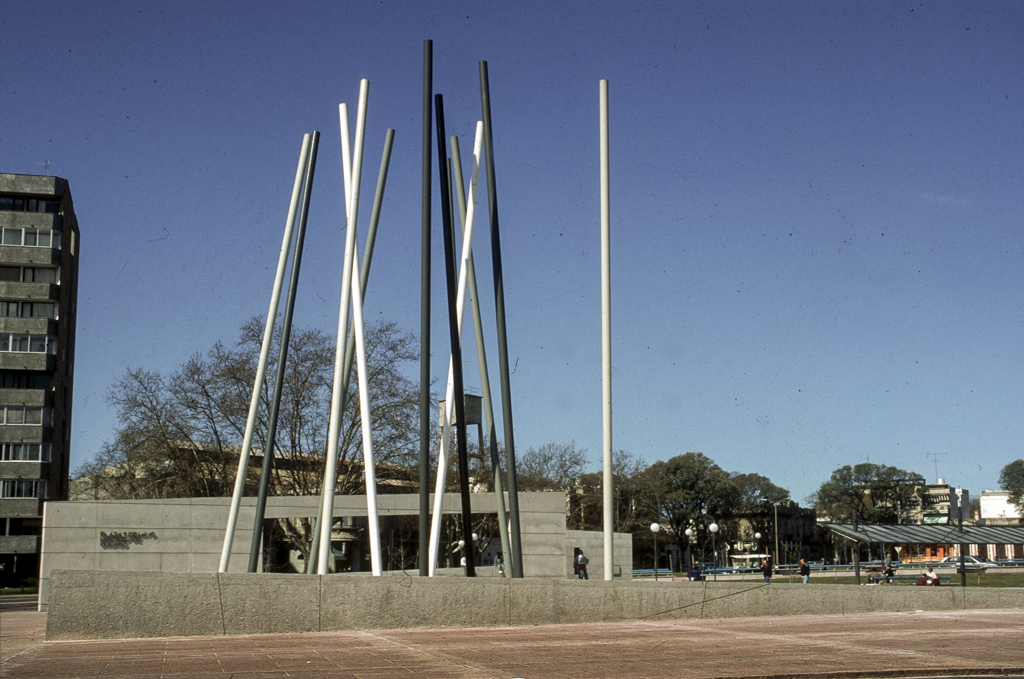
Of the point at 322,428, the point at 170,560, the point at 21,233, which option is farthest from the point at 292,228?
the point at 21,233

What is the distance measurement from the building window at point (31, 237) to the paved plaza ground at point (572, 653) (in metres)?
47.6

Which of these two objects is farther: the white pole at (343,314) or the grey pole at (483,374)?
the grey pole at (483,374)

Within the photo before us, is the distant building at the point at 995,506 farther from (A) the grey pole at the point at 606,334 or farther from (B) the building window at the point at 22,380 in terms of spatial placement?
(A) the grey pole at the point at 606,334

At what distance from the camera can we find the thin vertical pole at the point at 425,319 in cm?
1536

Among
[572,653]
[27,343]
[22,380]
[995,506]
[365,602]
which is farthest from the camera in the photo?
[995,506]

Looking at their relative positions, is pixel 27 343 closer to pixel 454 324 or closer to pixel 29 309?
pixel 29 309

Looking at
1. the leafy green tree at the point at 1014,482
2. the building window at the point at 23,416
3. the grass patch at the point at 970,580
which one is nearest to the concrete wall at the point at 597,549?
the grass patch at the point at 970,580

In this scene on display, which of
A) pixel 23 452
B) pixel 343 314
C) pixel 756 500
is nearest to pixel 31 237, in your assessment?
pixel 23 452

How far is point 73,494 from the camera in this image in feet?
168

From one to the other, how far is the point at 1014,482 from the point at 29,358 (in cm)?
11195

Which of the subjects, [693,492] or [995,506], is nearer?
[693,492]

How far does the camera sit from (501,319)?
56.7 feet

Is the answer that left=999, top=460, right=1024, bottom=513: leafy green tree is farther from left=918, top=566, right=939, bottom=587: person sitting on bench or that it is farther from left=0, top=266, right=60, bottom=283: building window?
left=0, top=266, right=60, bottom=283: building window

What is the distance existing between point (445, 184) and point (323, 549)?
6.90 meters
